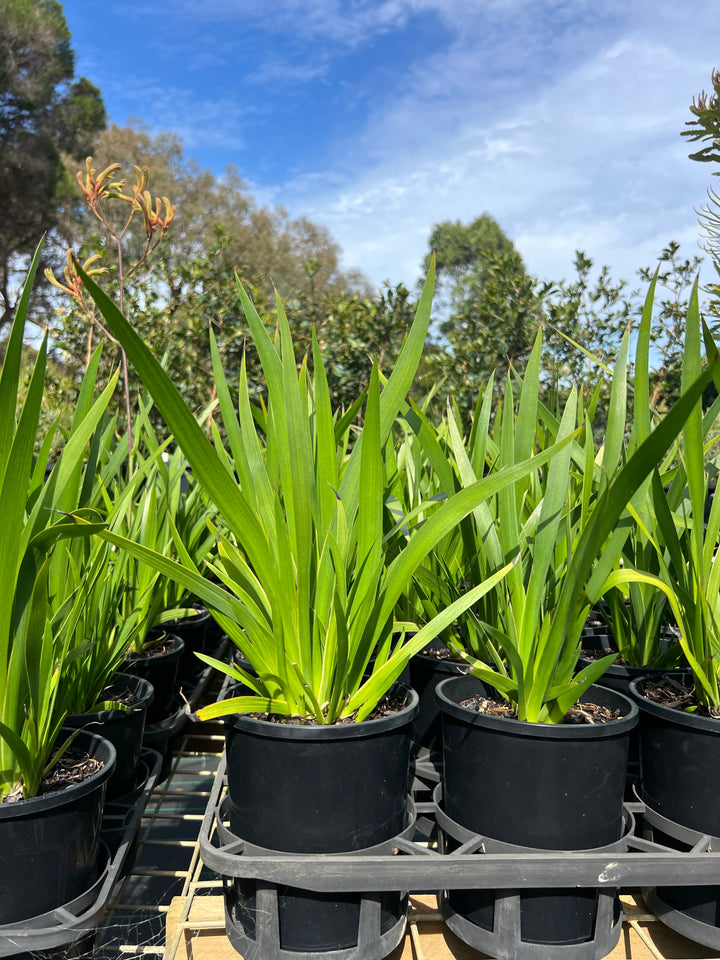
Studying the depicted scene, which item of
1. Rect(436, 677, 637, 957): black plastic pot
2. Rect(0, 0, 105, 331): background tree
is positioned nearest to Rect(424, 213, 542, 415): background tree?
Rect(436, 677, 637, 957): black plastic pot

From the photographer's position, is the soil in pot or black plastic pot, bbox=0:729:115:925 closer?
black plastic pot, bbox=0:729:115:925

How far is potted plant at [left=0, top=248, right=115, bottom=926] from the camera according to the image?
0.55 metres

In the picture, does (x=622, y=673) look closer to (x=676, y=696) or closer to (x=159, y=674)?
(x=676, y=696)

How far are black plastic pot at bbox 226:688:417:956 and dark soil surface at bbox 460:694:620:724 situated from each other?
14 cm

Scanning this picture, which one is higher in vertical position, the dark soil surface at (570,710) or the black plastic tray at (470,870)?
the dark soil surface at (570,710)

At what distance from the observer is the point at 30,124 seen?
10.9 meters

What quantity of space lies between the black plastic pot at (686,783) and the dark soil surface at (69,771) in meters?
0.58

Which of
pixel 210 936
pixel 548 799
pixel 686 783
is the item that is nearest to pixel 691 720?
pixel 686 783

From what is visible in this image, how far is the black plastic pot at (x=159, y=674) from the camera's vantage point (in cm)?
102

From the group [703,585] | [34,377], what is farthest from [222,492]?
[703,585]

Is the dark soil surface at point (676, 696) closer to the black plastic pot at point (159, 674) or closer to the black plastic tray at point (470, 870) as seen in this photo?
the black plastic tray at point (470, 870)

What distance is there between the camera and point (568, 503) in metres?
0.77

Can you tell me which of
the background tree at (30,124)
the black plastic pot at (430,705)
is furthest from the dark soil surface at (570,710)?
the background tree at (30,124)

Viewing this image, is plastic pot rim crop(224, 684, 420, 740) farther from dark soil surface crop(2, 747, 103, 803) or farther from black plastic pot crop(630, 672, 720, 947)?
black plastic pot crop(630, 672, 720, 947)
